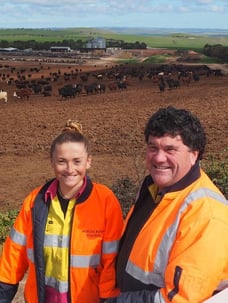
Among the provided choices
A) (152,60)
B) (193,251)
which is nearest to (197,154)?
(193,251)

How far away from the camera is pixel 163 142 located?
2.17 meters

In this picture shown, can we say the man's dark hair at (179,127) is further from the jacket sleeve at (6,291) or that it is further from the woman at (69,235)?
the jacket sleeve at (6,291)

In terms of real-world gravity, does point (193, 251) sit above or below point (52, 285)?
above

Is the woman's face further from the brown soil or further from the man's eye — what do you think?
the brown soil

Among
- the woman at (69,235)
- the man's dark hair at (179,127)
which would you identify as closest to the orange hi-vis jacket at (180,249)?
the man's dark hair at (179,127)

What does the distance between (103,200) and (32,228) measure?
0.37 meters

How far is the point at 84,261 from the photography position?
97.7 inches

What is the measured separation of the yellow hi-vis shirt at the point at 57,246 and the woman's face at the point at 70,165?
0.08m

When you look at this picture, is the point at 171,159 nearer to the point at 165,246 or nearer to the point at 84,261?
the point at 165,246

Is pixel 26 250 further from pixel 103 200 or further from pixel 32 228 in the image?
pixel 103 200

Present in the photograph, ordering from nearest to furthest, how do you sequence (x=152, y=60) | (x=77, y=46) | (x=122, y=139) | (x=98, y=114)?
(x=122, y=139) < (x=98, y=114) < (x=152, y=60) < (x=77, y=46)

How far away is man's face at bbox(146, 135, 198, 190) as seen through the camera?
2.16 m

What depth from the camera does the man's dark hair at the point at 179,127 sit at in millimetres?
2154

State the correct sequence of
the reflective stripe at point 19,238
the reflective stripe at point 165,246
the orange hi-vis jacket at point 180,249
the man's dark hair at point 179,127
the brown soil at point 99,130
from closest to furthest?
the orange hi-vis jacket at point 180,249 < the reflective stripe at point 165,246 < the man's dark hair at point 179,127 < the reflective stripe at point 19,238 < the brown soil at point 99,130
